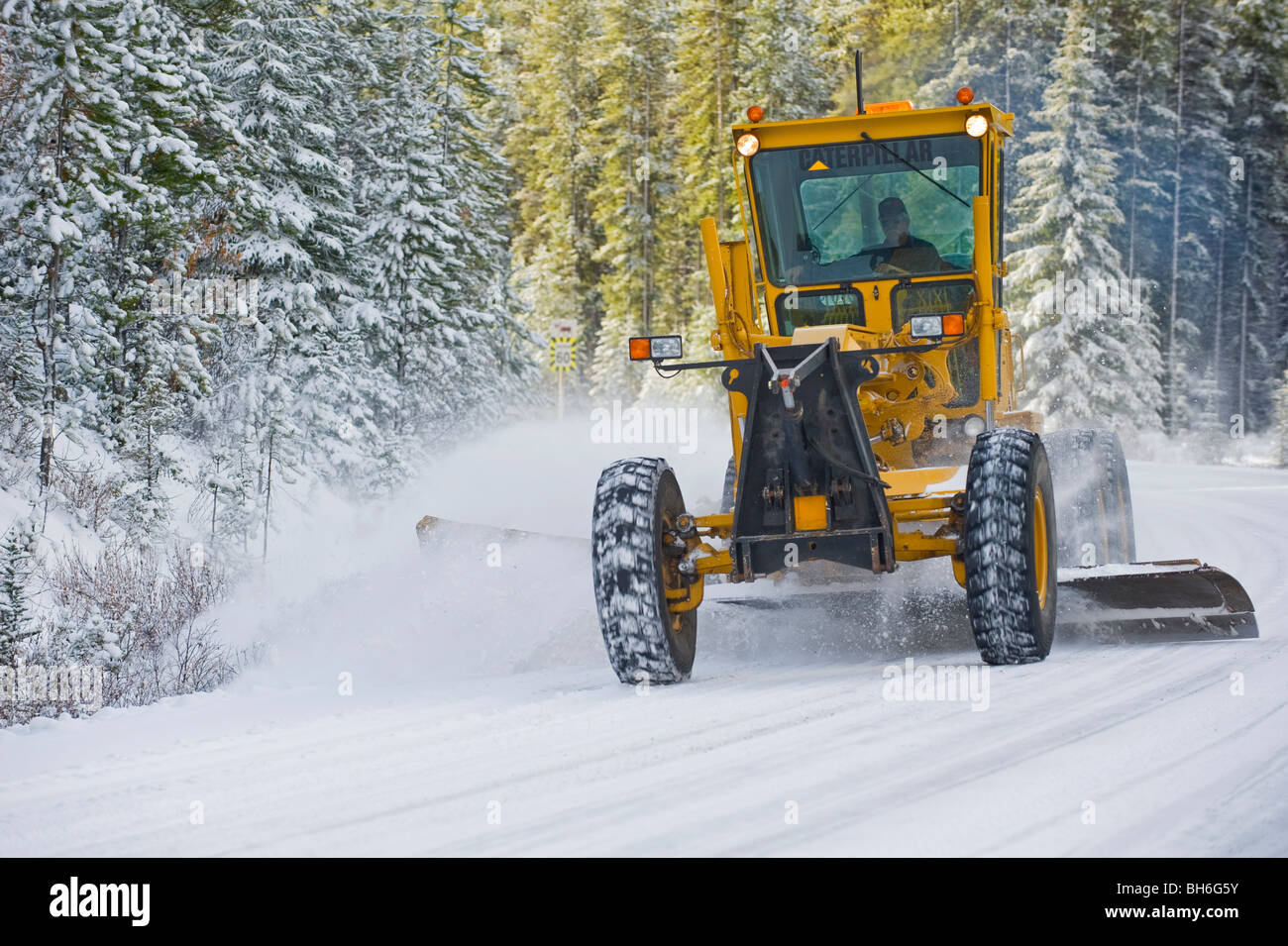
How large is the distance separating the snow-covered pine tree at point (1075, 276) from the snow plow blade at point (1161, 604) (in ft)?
83.3

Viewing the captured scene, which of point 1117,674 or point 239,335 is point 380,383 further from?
point 1117,674

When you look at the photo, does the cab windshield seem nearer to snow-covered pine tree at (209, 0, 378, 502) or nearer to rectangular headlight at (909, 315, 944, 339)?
rectangular headlight at (909, 315, 944, 339)

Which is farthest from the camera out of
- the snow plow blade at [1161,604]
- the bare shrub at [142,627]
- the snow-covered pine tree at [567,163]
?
the snow-covered pine tree at [567,163]

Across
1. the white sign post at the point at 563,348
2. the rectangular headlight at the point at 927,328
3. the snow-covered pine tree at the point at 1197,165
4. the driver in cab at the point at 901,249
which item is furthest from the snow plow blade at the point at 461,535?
the snow-covered pine tree at the point at 1197,165

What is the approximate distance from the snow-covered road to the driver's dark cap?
236cm

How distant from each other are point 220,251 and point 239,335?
1.12 metres

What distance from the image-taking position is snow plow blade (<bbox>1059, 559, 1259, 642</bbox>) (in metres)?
6.79

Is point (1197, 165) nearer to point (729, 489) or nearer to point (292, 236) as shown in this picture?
point (292, 236)

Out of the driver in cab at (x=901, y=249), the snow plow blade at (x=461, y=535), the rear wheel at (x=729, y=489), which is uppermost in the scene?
the driver in cab at (x=901, y=249)

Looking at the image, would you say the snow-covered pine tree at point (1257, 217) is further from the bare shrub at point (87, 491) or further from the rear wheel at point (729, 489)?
the bare shrub at point (87, 491)

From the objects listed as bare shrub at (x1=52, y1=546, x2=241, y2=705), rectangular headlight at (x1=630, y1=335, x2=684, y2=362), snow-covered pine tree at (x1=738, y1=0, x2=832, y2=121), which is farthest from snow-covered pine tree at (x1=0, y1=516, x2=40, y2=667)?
snow-covered pine tree at (x1=738, y1=0, x2=832, y2=121)

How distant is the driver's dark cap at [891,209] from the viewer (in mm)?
8172

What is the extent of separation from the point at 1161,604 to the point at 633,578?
2.98 metres

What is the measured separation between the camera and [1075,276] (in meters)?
31.4
